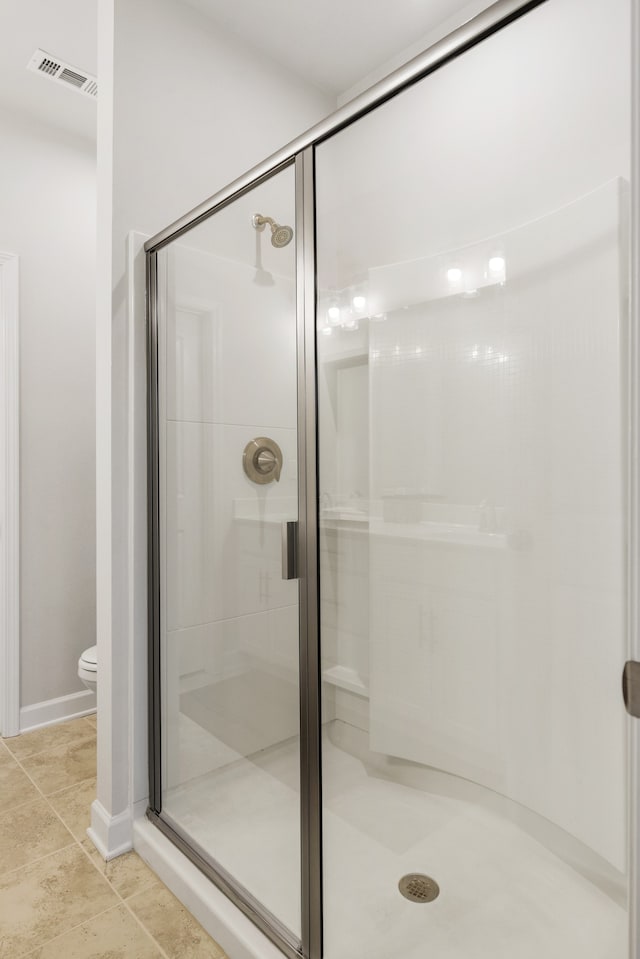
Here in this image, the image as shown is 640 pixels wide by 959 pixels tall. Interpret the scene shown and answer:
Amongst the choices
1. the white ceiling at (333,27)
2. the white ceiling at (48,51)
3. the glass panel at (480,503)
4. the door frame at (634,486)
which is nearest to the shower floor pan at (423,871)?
the glass panel at (480,503)

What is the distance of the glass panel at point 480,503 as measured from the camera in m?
1.02

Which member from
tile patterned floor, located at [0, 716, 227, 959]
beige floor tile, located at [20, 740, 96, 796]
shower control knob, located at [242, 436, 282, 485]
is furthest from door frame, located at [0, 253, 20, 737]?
shower control knob, located at [242, 436, 282, 485]

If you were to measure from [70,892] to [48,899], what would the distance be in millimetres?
55

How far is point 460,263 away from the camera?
3.64ft

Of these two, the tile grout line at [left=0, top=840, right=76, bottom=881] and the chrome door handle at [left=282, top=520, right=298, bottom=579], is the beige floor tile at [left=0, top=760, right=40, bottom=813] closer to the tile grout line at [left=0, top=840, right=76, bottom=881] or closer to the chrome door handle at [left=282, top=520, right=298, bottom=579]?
the tile grout line at [left=0, top=840, right=76, bottom=881]

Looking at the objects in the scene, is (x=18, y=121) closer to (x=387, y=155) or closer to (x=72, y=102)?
(x=72, y=102)

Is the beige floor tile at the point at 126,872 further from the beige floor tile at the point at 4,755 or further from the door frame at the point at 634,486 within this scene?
the door frame at the point at 634,486

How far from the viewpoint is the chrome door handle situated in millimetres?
1267

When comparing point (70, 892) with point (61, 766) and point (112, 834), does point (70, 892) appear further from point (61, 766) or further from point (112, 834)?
point (61, 766)

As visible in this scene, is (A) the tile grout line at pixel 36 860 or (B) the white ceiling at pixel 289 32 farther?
(B) the white ceiling at pixel 289 32

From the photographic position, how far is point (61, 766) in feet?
7.38

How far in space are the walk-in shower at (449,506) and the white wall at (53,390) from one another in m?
1.60

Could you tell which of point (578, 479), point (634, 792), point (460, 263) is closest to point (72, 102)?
point (460, 263)

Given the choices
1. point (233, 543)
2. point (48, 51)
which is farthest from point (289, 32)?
point (233, 543)
